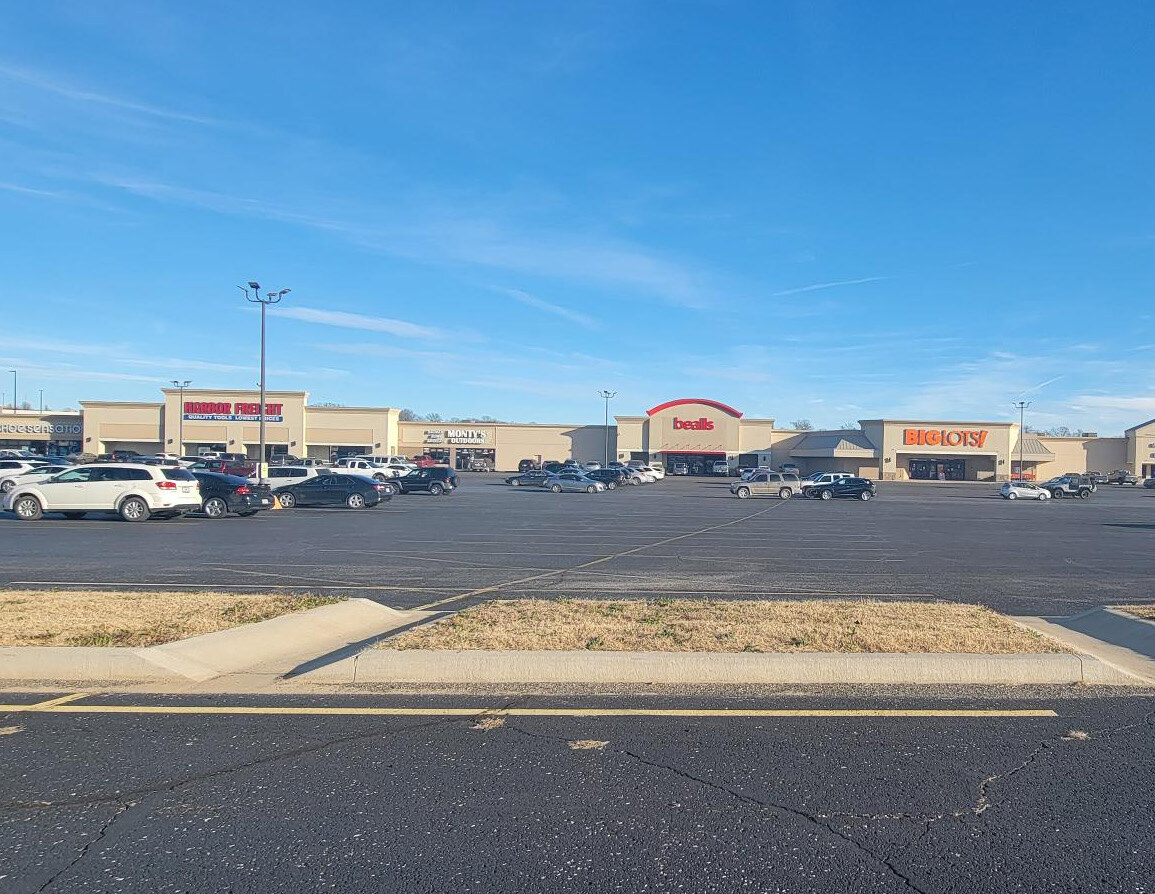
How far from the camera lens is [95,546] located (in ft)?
58.4

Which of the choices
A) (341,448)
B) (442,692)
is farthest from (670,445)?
(442,692)

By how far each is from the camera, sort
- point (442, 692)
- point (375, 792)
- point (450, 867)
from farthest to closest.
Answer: point (442, 692) < point (375, 792) < point (450, 867)

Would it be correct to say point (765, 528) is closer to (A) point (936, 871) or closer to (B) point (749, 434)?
(A) point (936, 871)

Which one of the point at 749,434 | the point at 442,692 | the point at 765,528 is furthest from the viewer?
the point at 749,434

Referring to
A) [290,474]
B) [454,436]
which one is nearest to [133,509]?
[290,474]

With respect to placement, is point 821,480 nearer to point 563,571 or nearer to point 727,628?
point 563,571

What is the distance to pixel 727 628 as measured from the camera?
29.9 feet

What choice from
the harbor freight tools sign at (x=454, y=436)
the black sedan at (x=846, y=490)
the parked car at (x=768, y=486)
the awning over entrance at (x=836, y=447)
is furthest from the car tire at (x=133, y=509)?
the awning over entrance at (x=836, y=447)

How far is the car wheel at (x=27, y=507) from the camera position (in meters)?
24.0

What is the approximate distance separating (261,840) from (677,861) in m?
2.09

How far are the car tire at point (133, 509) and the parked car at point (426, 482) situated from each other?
20.2m

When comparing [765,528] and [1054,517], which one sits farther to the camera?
[1054,517]

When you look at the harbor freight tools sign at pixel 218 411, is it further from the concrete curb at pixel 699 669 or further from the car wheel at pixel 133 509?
the concrete curb at pixel 699 669

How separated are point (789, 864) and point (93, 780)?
13.1ft
